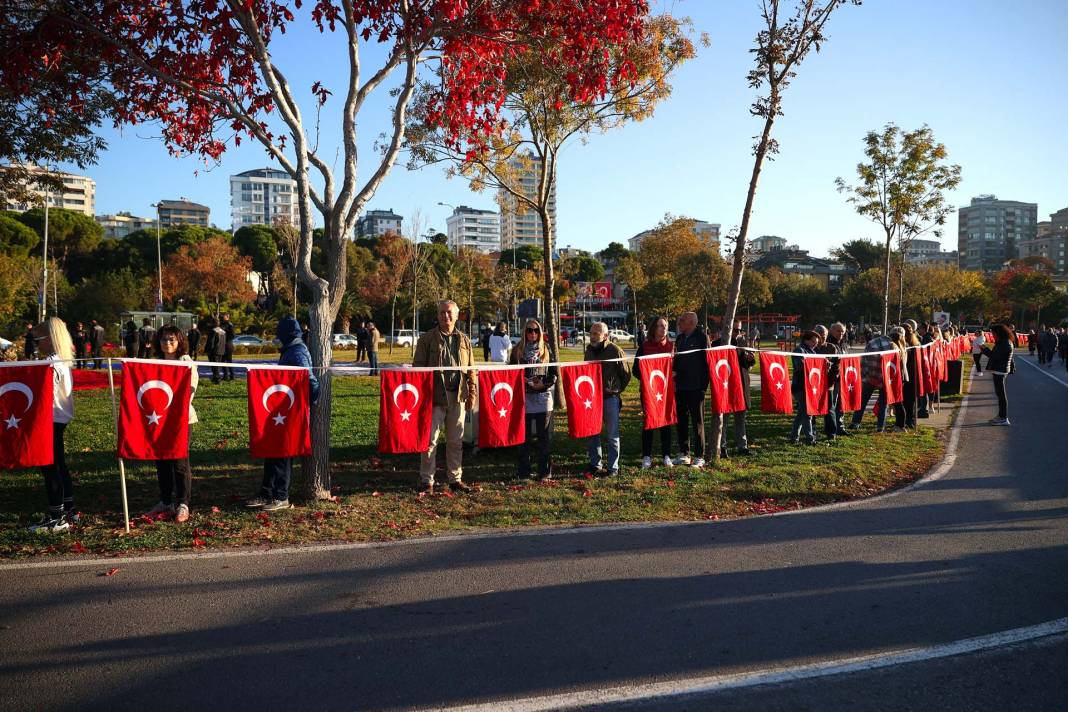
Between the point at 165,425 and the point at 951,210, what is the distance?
86.5 ft

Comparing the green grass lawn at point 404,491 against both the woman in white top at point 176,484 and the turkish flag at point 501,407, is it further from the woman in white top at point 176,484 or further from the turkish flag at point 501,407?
the turkish flag at point 501,407

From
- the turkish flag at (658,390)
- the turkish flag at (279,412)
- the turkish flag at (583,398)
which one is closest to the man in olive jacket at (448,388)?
the turkish flag at (583,398)

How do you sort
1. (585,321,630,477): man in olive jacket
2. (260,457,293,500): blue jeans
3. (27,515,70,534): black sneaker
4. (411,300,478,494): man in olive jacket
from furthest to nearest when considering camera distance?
(585,321,630,477): man in olive jacket, (411,300,478,494): man in olive jacket, (260,457,293,500): blue jeans, (27,515,70,534): black sneaker

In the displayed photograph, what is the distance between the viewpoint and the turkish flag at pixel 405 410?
24.5 feet

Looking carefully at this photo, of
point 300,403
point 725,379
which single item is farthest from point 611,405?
point 300,403

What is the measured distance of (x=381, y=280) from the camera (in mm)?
64000

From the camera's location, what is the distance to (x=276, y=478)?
7.05 meters

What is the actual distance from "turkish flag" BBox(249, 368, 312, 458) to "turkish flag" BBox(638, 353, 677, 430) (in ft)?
13.3

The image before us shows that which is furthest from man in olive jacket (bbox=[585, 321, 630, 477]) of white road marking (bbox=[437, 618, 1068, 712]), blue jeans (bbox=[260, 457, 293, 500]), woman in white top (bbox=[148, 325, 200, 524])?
white road marking (bbox=[437, 618, 1068, 712])

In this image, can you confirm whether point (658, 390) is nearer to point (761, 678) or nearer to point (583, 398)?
point (583, 398)

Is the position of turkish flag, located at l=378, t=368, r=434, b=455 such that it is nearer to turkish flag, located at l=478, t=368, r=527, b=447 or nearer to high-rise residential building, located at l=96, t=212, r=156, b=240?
turkish flag, located at l=478, t=368, r=527, b=447

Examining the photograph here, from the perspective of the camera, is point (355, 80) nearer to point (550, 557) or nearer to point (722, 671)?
point (550, 557)

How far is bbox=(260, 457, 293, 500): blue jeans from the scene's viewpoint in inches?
277

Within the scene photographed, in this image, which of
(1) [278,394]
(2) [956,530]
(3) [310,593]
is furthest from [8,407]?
(2) [956,530]
